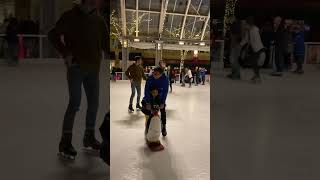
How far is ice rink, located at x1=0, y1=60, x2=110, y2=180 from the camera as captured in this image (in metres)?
1.60

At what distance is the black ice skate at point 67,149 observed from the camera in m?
1.67

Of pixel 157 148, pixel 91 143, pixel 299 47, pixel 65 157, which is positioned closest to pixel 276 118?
pixel 299 47

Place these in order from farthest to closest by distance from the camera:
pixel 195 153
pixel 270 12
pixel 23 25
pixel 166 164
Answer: pixel 195 153 → pixel 166 164 → pixel 270 12 → pixel 23 25

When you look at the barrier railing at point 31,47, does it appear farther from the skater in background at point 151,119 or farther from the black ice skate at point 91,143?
the skater in background at point 151,119

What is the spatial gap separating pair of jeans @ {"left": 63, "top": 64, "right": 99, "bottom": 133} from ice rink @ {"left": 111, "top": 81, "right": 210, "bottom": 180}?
10.5 inches

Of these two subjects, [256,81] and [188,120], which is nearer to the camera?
[256,81]

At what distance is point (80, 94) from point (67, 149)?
0.24m

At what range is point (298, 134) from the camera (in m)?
1.76

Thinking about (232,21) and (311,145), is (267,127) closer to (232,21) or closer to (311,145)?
(311,145)

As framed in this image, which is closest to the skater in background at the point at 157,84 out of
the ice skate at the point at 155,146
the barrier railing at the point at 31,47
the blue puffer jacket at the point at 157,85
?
the blue puffer jacket at the point at 157,85

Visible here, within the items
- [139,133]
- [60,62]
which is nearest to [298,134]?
[60,62]

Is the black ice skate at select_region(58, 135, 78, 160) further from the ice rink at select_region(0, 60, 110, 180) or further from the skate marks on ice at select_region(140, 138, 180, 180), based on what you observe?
the skate marks on ice at select_region(140, 138, 180, 180)

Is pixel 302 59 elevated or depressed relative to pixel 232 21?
depressed

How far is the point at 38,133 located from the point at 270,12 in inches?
43.3
